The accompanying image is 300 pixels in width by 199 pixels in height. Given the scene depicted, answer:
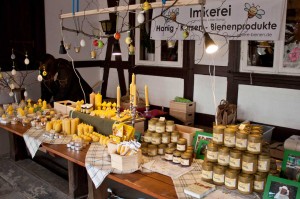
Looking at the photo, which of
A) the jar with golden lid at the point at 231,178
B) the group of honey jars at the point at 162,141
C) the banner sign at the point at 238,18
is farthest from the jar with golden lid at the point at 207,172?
the banner sign at the point at 238,18

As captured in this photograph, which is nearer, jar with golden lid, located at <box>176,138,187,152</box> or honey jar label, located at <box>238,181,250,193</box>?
honey jar label, located at <box>238,181,250,193</box>

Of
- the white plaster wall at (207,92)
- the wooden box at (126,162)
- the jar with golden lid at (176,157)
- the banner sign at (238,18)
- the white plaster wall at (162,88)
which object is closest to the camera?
the wooden box at (126,162)

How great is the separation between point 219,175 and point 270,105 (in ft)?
11.5

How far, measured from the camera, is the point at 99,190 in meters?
2.94

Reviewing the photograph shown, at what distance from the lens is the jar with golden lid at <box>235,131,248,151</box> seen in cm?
209

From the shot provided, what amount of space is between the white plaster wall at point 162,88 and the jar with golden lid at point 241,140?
14.6ft

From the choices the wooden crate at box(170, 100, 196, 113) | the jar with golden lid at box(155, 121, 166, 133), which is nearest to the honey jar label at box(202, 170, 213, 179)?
the jar with golden lid at box(155, 121, 166, 133)

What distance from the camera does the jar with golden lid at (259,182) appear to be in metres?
2.00

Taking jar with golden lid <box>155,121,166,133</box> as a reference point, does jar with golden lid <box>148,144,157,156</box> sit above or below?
below

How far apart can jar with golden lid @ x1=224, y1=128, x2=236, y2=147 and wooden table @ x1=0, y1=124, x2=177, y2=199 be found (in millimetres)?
491

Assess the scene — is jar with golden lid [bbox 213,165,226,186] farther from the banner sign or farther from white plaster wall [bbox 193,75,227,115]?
white plaster wall [bbox 193,75,227,115]

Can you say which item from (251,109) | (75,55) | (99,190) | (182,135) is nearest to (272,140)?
(251,109)

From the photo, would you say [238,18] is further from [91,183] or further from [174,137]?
[91,183]

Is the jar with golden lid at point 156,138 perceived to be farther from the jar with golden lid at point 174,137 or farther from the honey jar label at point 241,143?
the honey jar label at point 241,143
